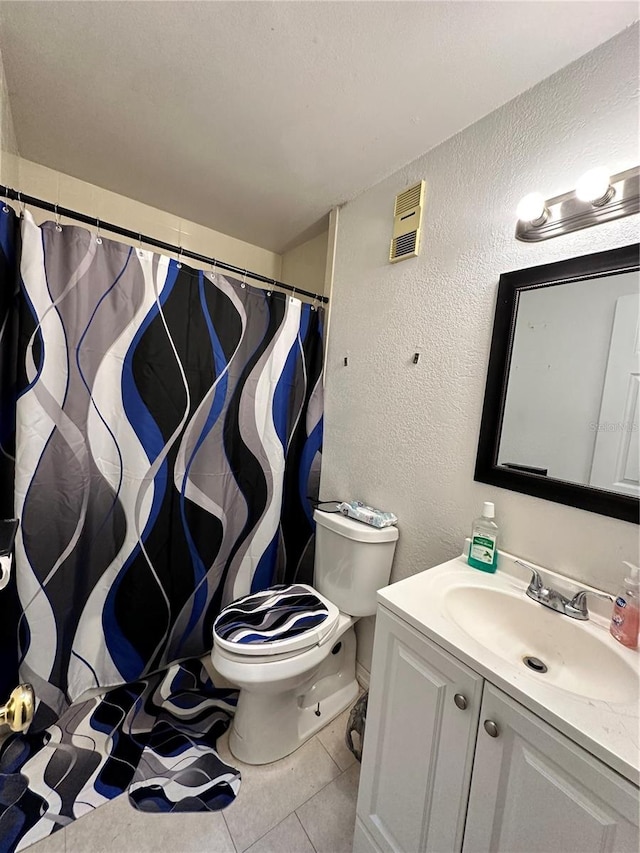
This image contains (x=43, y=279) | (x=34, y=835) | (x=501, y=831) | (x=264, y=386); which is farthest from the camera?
(x=264, y=386)

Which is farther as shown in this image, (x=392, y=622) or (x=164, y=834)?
(x=164, y=834)

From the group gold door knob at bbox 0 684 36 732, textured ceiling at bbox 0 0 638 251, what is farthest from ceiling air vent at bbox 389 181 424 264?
gold door knob at bbox 0 684 36 732

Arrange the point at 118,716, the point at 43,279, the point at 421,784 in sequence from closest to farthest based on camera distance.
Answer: the point at 421,784 < the point at 43,279 < the point at 118,716

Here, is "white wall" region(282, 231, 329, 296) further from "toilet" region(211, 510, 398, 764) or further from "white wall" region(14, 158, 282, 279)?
"toilet" region(211, 510, 398, 764)

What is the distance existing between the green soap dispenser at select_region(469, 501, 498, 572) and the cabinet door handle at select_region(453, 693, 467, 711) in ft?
1.34

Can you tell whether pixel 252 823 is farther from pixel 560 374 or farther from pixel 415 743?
pixel 560 374

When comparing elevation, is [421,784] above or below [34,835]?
above

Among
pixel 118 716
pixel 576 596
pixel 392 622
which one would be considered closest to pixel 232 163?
pixel 392 622

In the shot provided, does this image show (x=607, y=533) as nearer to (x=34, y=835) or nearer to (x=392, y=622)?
(x=392, y=622)

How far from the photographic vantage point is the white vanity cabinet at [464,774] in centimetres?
56

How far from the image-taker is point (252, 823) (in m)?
1.05

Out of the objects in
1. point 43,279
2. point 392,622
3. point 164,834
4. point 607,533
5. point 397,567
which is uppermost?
point 43,279

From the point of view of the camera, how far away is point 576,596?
875 millimetres

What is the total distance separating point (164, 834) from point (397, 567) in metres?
1.05
